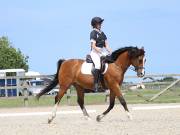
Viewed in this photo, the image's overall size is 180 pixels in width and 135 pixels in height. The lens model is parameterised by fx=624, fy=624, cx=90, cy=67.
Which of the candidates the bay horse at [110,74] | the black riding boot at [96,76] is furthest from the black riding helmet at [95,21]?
the black riding boot at [96,76]

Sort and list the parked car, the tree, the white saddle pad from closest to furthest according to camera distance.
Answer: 1. the white saddle pad
2. the parked car
3. the tree

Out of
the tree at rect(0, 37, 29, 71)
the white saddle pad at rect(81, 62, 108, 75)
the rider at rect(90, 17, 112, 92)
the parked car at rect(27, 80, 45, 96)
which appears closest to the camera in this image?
the rider at rect(90, 17, 112, 92)

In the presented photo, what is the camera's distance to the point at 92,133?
35.6 ft

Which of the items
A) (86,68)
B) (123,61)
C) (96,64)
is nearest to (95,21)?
(96,64)

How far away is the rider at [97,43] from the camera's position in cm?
1453

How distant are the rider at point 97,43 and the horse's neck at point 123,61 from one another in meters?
0.31

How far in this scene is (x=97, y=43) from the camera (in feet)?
48.0

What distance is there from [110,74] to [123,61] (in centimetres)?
49

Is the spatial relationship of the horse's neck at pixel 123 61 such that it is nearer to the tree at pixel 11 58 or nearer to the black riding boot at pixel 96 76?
the black riding boot at pixel 96 76

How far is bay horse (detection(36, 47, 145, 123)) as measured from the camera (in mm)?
14664

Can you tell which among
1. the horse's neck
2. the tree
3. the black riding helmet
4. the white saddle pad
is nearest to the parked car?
the white saddle pad

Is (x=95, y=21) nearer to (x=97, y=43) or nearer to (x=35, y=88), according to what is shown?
(x=97, y=43)

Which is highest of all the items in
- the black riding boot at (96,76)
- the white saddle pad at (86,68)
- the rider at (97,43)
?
the rider at (97,43)

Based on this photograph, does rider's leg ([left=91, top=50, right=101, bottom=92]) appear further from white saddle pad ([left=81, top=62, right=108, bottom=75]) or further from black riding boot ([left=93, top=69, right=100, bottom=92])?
white saddle pad ([left=81, top=62, right=108, bottom=75])
